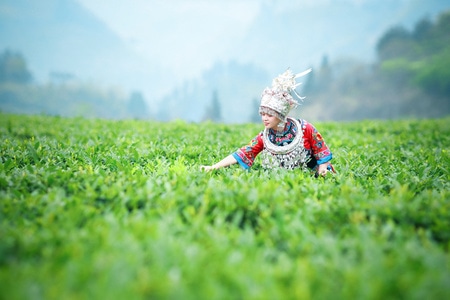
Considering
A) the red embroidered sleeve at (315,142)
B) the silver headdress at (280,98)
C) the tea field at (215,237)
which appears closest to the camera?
the tea field at (215,237)

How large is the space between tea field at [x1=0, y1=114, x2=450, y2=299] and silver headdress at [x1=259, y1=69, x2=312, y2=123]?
730mm

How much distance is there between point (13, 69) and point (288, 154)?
137887 mm

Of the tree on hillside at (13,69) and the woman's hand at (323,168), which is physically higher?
the tree on hillside at (13,69)

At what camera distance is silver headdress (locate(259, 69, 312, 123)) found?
142 inches

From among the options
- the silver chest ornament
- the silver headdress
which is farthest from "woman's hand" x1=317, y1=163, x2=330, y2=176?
the silver headdress

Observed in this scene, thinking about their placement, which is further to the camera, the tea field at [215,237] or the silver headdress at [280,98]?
the silver headdress at [280,98]

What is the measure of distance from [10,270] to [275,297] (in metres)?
1.33

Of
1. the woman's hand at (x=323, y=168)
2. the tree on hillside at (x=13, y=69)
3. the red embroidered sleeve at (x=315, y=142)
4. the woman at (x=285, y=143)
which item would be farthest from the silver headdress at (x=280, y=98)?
the tree on hillside at (x=13, y=69)

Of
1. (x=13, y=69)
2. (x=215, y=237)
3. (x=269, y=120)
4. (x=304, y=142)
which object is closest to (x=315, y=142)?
(x=304, y=142)

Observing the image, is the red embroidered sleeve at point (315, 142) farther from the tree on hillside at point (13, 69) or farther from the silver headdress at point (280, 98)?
the tree on hillside at point (13, 69)

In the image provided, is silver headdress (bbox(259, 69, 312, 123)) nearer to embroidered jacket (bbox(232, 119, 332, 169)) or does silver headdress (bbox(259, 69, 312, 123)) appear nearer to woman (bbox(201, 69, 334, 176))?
woman (bbox(201, 69, 334, 176))

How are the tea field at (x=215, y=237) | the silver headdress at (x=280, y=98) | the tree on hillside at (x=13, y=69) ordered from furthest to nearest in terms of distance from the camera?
the tree on hillside at (x=13, y=69)
the silver headdress at (x=280, y=98)
the tea field at (x=215, y=237)

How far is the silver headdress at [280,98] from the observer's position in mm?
3596

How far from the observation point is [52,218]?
86.7 inches
